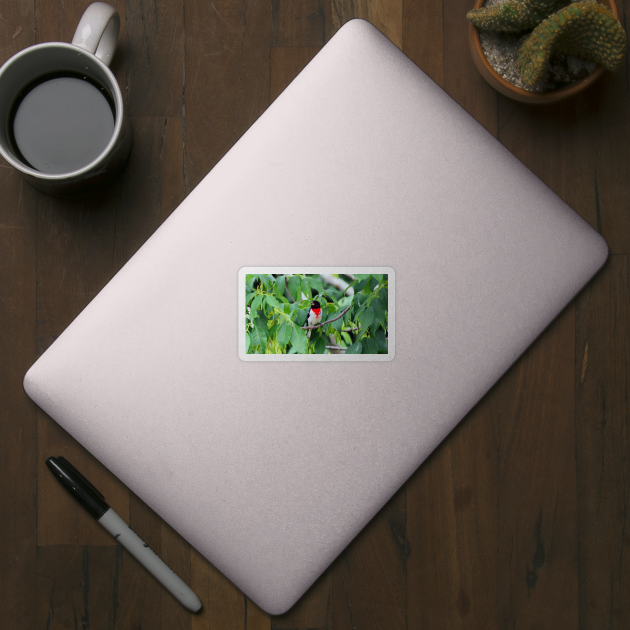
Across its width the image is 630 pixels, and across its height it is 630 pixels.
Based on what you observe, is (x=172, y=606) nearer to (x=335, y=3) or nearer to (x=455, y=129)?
(x=455, y=129)

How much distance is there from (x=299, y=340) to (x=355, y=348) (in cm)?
6

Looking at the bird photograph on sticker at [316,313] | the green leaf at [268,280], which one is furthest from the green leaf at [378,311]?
the green leaf at [268,280]

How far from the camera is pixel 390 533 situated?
→ 0.56m

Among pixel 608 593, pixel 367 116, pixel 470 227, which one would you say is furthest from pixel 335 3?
pixel 608 593

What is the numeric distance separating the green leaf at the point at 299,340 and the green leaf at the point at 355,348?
0.14 feet

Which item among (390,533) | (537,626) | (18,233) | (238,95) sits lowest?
(537,626)

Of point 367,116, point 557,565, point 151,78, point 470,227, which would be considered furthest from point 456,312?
point 151,78

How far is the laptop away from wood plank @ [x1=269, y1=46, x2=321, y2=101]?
7 centimetres

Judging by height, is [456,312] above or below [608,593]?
above

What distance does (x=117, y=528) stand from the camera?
21.4 inches

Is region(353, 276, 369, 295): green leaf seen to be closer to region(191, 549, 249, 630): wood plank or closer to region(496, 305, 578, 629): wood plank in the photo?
region(496, 305, 578, 629): wood plank

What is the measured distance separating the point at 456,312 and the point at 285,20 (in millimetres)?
374

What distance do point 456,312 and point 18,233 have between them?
478mm

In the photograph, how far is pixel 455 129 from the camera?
0.52 meters
